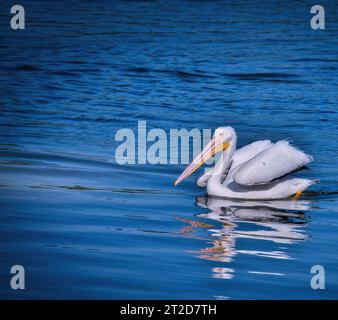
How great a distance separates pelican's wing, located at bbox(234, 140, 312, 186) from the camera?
28.1 feet

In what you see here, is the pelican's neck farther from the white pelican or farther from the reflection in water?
the reflection in water

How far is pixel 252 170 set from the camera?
28.0 feet

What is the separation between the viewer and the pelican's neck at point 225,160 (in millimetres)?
9222

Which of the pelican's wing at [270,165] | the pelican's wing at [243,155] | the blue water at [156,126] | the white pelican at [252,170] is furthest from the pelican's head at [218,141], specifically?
the pelican's wing at [270,165]

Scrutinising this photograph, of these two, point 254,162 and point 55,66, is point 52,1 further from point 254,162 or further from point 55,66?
point 254,162

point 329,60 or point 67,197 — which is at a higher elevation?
point 329,60

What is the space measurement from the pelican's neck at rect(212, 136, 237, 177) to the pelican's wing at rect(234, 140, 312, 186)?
0.54 metres

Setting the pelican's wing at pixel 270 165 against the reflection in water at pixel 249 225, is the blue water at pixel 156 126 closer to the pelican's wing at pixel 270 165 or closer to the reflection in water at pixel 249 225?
the reflection in water at pixel 249 225

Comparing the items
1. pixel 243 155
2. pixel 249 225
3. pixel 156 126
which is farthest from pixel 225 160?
pixel 156 126

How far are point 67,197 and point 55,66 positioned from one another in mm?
6517

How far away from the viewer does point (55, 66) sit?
14.6 m

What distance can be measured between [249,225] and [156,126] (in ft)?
12.3
